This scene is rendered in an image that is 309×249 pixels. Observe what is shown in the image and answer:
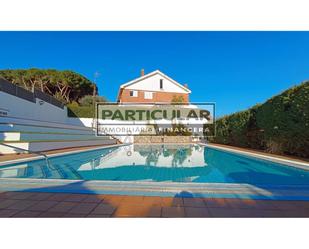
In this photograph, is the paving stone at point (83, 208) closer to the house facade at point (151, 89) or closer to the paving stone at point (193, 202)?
the paving stone at point (193, 202)

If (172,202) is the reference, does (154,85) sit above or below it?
above

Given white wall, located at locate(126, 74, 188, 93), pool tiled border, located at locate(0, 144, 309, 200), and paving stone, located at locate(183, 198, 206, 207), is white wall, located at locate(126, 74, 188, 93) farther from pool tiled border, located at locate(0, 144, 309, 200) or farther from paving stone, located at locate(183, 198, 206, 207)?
paving stone, located at locate(183, 198, 206, 207)

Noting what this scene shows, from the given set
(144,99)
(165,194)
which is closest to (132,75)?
(144,99)

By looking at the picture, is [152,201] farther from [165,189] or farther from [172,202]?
[165,189]

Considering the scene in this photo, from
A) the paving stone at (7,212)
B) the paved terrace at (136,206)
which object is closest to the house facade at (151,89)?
the paved terrace at (136,206)

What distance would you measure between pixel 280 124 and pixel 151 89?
19644 millimetres

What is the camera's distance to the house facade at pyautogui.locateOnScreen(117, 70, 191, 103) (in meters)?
26.0

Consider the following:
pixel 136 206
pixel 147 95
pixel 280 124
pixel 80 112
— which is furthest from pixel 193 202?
pixel 147 95

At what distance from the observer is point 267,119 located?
974 centimetres

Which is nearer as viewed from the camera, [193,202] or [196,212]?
[196,212]

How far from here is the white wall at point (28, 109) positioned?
10258 millimetres

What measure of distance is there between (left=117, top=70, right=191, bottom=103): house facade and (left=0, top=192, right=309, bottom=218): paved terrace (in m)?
23.0

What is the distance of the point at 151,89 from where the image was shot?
26.3 m
